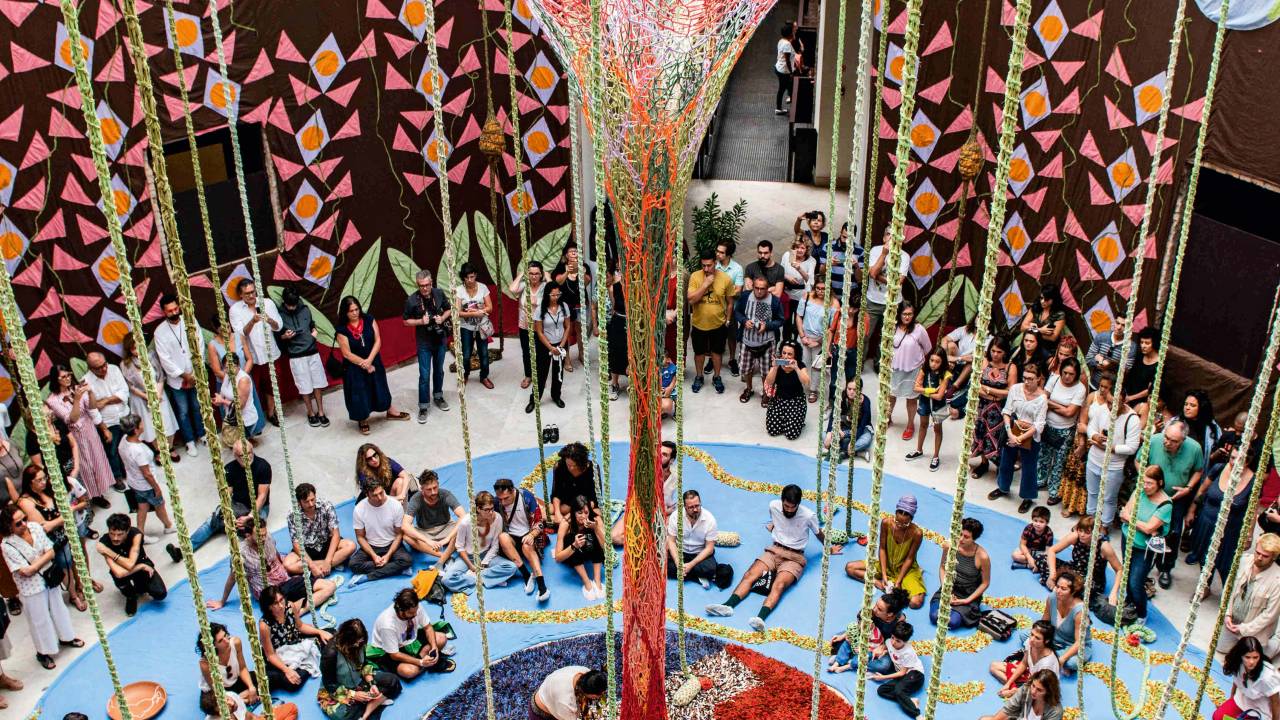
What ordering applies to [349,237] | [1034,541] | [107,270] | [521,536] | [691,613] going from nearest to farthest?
1. [691,613]
2. [1034,541]
3. [521,536]
4. [107,270]
5. [349,237]

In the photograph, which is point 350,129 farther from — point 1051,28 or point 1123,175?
point 1123,175

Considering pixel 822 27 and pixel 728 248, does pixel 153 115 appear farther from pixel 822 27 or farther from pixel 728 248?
pixel 822 27

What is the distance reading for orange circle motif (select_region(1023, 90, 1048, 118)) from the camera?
8953mm

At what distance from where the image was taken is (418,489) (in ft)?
26.1

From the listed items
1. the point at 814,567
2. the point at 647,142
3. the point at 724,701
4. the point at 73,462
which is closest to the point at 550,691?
the point at 724,701

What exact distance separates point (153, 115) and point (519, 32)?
26.1 feet

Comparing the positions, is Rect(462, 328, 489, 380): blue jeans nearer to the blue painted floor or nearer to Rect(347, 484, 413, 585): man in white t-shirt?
the blue painted floor

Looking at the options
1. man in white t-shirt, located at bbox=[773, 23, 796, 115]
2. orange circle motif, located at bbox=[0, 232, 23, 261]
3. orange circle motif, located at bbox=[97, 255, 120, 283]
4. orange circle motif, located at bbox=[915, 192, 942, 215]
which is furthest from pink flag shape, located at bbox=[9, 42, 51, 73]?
man in white t-shirt, located at bbox=[773, 23, 796, 115]

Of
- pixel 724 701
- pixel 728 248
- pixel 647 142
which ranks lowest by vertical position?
pixel 724 701

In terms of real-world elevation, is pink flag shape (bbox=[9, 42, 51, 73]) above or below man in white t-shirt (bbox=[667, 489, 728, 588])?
above

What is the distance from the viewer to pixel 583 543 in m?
7.62

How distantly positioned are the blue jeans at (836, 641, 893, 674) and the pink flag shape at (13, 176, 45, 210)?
558 cm

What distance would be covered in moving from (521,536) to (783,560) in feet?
5.26

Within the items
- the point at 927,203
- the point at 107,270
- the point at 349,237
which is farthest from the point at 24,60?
the point at 927,203
